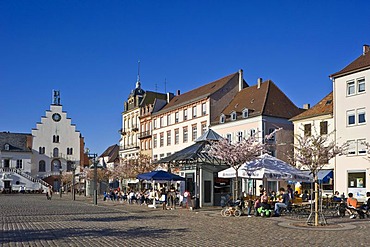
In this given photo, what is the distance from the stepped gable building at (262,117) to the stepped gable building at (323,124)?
353 centimetres

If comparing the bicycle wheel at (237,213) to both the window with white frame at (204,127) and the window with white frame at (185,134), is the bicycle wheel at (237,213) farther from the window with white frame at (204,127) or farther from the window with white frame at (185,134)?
the window with white frame at (185,134)

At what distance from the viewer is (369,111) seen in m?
38.8

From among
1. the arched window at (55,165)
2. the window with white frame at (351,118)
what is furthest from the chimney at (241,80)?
the arched window at (55,165)

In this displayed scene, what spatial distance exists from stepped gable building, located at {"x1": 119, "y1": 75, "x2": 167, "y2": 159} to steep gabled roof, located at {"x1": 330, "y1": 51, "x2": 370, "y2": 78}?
35.2m

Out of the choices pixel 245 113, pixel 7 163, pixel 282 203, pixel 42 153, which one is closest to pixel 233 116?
pixel 245 113

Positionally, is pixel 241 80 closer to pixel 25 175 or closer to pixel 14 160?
pixel 25 175

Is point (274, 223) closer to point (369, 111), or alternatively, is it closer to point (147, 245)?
point (147, 245)

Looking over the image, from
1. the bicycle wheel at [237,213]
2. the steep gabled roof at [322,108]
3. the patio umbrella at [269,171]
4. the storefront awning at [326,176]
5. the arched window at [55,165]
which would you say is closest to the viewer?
the patio umbrella at [269,171]

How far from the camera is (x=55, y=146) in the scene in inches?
3433

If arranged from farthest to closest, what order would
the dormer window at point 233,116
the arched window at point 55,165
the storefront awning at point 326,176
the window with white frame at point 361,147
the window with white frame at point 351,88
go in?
the arched window at point 55,165 → the dormer window at point 233,116 → the storefront awning at point 326,176 → the window with white frame at point 351,88 → the window with white frame at point 361,147

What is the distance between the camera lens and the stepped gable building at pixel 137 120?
240 feet

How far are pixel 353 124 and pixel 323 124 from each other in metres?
3.52

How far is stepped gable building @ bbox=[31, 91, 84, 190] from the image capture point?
85.0 metres

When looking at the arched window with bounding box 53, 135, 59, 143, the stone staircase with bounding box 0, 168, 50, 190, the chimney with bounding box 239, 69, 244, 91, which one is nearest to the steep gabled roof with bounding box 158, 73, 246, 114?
the chimney with bounding box 239, 69, 244, 91
